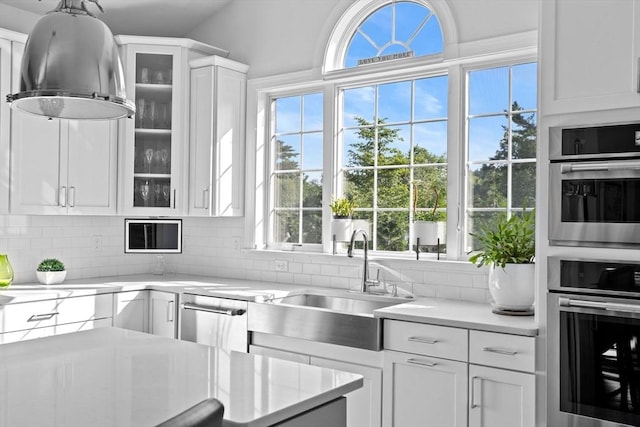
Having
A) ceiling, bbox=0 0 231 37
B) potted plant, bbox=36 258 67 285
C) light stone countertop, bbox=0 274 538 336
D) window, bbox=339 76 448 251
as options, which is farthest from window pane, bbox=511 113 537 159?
potted plant, bbox=36 258 67 285

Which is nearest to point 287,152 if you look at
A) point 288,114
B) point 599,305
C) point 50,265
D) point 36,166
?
point 288,114

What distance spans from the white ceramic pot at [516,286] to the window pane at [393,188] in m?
1.09

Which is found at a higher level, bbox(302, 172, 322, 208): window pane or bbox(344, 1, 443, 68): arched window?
bbox(344, 1, 443, 68): arched window

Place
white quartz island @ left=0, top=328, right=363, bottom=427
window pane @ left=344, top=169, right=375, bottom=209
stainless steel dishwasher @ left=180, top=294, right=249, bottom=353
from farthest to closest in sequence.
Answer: window pane @ left=344, top=169, right=375, bottom=209, stainless steel dishwasher @ left=180, top=294, right=249, bottom=353, white quartz island @ left=0, top=328, right=363, bottom=427

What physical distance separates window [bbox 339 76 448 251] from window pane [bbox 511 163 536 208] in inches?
18.2

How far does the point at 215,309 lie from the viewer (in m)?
3.72

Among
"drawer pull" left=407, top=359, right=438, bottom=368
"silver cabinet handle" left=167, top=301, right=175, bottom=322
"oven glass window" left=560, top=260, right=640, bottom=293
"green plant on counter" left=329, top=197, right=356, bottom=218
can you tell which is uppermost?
"green plant on counter" left=329, top=197, right=356, bottom=218

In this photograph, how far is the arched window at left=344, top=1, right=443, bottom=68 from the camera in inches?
151

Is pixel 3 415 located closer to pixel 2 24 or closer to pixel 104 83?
pixel 104 83

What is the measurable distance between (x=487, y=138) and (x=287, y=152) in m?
1.58

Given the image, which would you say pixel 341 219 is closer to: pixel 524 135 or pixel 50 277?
pixel 524 135

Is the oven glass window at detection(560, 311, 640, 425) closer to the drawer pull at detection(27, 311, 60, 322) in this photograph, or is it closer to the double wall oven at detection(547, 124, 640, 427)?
the double wall oven at detection(547, 124, 640, 427)

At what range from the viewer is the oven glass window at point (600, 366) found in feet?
7.94

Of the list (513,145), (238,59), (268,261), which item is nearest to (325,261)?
(268,261)
